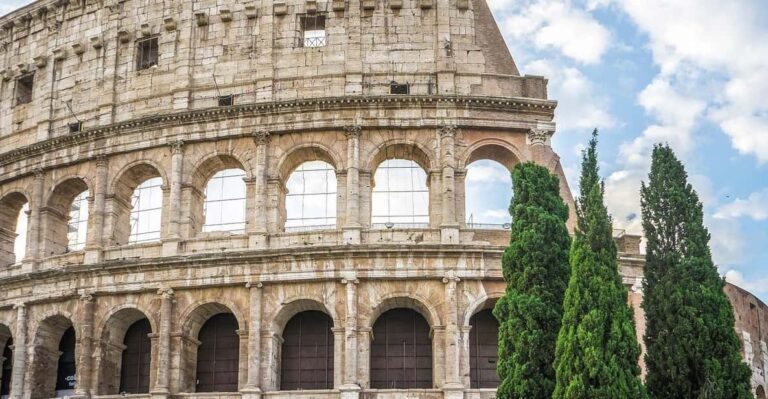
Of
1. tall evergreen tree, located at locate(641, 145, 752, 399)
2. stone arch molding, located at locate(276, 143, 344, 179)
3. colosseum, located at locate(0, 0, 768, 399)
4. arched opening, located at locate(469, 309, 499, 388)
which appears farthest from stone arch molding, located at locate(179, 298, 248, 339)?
tall evergreen tree, located at locate(641, 145, 752, 399)

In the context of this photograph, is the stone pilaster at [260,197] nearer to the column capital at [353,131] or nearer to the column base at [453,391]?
the column capital at [353,131]

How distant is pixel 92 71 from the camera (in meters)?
30.2

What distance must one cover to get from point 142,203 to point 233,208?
3106 mm

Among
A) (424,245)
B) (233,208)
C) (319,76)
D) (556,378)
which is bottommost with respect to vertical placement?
(556,378)

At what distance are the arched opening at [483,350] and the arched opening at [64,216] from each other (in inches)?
470

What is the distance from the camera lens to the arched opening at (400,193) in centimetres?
2747

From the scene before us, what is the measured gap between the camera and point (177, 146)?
1086 inches

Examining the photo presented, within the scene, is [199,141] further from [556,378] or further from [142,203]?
[556,378]

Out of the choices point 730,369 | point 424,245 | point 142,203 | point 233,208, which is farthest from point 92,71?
point 730,369

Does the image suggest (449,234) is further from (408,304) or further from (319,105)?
(319,105)

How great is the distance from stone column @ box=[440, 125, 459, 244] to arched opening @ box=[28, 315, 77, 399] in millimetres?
11021

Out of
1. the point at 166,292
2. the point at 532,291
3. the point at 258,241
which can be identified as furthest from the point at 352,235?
the point at 532,291

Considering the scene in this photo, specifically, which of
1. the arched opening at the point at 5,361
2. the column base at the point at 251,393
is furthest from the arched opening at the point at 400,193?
the arched opening at the point at 5,361

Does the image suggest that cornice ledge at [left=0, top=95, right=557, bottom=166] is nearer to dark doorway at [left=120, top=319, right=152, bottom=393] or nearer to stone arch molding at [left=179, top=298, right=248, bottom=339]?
stone arch molding at [left=179, top=298, right=248, bottom=339]
